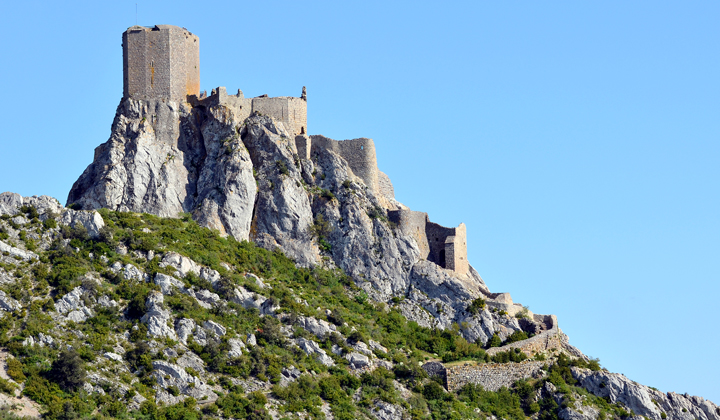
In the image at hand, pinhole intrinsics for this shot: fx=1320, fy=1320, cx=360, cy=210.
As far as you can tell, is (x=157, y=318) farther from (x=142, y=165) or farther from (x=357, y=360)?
(x=142, y=165)

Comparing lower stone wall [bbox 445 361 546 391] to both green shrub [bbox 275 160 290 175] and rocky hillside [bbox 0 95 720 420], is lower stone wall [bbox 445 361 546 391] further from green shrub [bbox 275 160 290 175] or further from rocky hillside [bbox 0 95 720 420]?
green shrub [bbox 275 160 290 175]

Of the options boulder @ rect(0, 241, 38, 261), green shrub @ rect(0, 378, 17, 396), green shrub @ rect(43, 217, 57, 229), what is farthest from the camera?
green shrub @ rect(43, 217, 57, 229)

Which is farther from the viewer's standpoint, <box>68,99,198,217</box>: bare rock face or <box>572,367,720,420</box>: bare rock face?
<box>68,99,198,217</box>: bare rock face

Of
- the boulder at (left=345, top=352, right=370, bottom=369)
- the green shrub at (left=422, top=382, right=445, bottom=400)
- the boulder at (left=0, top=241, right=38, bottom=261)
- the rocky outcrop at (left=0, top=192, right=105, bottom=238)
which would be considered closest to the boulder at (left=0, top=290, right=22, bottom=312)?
the boulder at (left=0, top=241, right=38, bottom=261)

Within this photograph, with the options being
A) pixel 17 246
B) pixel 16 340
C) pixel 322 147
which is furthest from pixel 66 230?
pixel 322 147

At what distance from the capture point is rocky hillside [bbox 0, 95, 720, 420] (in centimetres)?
8269

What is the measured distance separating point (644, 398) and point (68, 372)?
136 ft

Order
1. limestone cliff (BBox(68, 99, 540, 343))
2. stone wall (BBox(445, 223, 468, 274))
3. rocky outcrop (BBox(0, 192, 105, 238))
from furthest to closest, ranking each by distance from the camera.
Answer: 1. stone wall (BBox(445, 223, 468, 274))
2. limestone cliff (BBox(68, 99, 540, 343))
3. rocky outcrop (BBox(0, 192, 105, 238))

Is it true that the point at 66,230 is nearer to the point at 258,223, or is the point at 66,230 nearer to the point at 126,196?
the point at 126,196

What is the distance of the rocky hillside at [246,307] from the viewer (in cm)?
8269

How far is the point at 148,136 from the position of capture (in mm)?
103000

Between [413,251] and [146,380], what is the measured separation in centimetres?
2906

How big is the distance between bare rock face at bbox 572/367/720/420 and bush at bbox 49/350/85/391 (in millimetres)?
36836

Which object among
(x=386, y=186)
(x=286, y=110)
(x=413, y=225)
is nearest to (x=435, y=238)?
(x=413, y=225)
